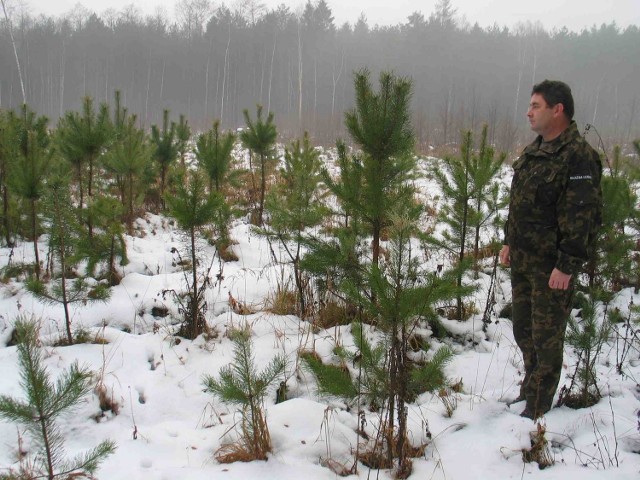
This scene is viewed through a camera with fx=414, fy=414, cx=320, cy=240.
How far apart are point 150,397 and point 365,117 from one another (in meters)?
2.85

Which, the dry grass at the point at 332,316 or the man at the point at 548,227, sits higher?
the man at the point at 548,227

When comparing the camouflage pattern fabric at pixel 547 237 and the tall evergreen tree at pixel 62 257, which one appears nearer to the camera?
the camouflage pattern fabric at pixel 547 237

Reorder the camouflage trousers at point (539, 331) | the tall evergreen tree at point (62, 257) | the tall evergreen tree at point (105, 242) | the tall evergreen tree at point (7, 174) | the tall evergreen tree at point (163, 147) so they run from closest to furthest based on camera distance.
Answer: the camouflage trousers at point (539, 331)
the tall evergreen tree at point (62, 257)
the tall evergreen tree at point (105, 242)
the tall evergreen tree at point (7, 174)
the tall evergreen tree at point (163, 147)

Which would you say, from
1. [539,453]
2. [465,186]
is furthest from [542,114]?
[539,453]

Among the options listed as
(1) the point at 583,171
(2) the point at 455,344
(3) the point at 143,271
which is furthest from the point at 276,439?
(3) the point at 143,271

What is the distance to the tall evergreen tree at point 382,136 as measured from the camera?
346cm

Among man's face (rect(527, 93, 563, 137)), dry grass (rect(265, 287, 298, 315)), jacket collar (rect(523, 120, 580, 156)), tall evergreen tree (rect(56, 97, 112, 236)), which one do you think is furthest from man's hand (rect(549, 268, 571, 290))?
tall evergreen tree (rect(56, 97, 112, 236))

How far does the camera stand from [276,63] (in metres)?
43.1

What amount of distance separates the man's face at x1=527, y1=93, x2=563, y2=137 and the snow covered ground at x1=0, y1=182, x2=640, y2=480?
1.87m

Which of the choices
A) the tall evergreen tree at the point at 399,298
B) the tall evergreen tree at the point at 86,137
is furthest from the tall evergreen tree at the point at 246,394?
the tall evergreen tree at the point at 86,137

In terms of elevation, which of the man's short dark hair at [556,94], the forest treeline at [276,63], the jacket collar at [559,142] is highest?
the forest treeline at [276,63]

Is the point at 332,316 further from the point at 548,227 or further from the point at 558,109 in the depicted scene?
the point at 558,109

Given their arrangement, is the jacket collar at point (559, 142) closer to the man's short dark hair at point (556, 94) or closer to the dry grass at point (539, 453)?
the man's short dark hair at point (556, 94)

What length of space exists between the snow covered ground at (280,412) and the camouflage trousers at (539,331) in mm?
191
